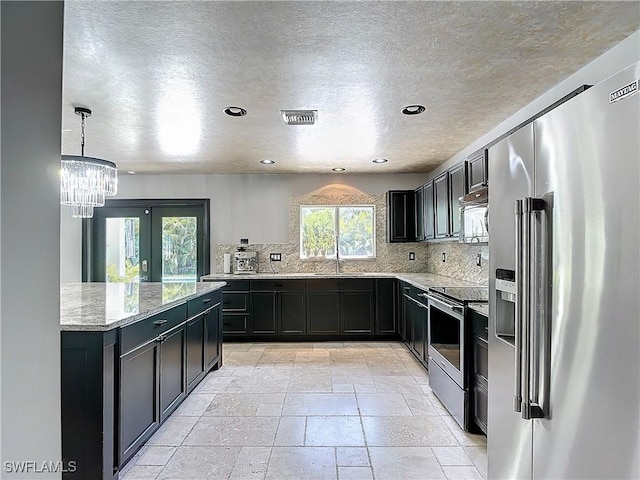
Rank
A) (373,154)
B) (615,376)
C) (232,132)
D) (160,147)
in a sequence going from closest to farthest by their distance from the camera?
(615,376), (232,132), (160,147), (373,154)

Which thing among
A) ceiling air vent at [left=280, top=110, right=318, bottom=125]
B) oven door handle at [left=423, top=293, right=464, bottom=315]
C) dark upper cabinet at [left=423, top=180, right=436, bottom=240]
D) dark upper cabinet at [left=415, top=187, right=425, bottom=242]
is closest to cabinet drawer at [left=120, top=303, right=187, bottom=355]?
ceiling air vent at [left=280, top=110, right=318, bottom=125]

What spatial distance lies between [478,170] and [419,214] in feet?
7.01

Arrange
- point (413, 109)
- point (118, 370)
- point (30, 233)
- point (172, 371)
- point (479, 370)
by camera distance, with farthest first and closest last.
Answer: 1. point (413, 109)
2. point (172, 371)
3. point (479, 370)
4. point (118, 370)
5. point (30, 233)

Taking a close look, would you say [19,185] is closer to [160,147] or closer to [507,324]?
[507,324]

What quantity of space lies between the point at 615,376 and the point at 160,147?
4299 mm

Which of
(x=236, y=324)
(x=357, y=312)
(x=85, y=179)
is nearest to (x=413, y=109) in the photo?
(x=85, y=179)

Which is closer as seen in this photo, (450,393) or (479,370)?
(479,370)

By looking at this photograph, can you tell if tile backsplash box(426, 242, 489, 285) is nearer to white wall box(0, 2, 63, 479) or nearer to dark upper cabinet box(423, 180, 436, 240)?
dark upper cabinet box(423, 180, 436, 240)

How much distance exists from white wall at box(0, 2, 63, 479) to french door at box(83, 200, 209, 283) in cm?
519

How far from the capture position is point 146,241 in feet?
19.4

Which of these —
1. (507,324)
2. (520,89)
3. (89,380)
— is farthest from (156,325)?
(520,89)

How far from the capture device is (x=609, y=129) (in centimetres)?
107

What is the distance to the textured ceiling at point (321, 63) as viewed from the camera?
5.87 ft

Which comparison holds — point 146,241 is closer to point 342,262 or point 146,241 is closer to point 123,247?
point 123,247
